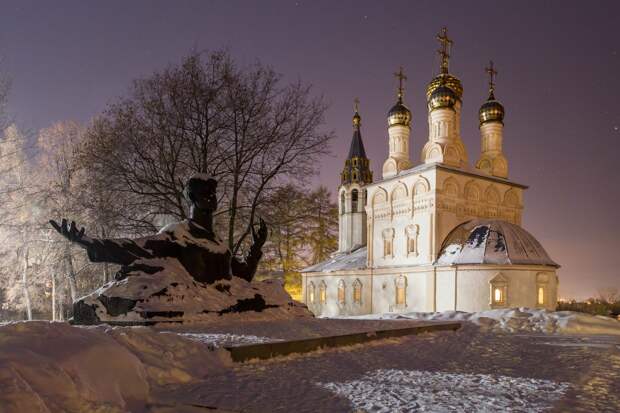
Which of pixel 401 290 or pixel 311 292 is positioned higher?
pixel 401 290

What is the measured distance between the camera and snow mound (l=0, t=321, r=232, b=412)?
332 centimetres

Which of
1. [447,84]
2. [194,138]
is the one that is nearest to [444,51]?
[447,84]

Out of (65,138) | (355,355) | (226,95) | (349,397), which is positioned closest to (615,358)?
(355,355)

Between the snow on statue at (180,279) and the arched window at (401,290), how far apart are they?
55.3 ft

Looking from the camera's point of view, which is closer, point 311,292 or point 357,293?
point 357,293

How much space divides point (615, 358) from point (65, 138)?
22.7 m

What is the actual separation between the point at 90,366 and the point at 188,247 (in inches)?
238

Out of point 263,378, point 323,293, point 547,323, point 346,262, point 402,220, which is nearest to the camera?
point 263,378

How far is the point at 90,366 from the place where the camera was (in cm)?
402

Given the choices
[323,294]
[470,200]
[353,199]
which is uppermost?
[353,199]

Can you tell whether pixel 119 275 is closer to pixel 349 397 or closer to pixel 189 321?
pixel 189 321

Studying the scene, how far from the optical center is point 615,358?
7074 millimetres

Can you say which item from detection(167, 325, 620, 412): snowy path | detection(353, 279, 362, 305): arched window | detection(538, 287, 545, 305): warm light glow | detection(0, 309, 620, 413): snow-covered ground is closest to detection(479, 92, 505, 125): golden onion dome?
detection(538, 287, 545, 305): warm light glow

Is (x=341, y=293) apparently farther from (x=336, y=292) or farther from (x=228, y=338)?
(x=228, y=338)
